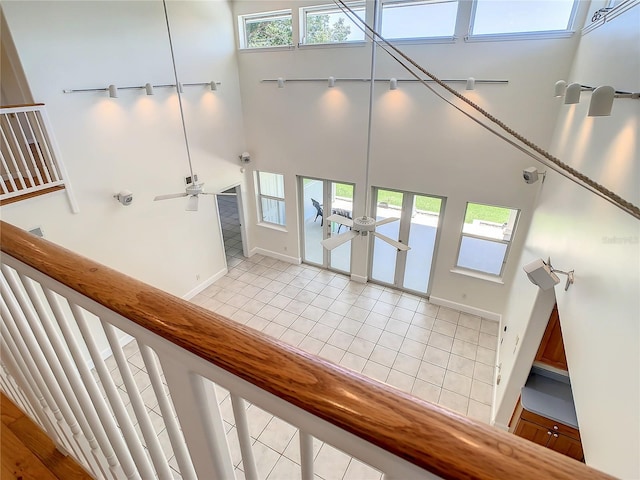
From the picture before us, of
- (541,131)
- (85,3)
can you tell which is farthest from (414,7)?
(85,3)

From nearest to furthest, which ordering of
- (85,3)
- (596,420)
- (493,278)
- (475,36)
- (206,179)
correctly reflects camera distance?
(596,420) < (85,3) < (475,36) < (493,278) < (206,179)

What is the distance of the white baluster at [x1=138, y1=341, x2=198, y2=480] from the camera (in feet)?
2.25

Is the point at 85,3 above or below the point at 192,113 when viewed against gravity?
above

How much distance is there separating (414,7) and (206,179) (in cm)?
433

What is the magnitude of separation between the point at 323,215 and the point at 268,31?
3.51m

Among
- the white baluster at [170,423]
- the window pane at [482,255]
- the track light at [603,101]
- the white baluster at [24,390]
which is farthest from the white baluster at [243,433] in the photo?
the window pane at [482,255]

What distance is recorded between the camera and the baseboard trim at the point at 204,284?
630cm

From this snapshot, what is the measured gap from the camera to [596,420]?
1.62m

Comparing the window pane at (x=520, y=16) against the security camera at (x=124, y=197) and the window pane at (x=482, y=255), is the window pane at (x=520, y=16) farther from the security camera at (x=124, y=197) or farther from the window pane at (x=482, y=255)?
the security camera at (x=124, y=197)

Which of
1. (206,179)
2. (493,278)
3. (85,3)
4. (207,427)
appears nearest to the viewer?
(207,427)

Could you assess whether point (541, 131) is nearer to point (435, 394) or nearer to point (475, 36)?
point (475, 36)

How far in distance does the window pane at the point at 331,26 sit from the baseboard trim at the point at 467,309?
4631 mm

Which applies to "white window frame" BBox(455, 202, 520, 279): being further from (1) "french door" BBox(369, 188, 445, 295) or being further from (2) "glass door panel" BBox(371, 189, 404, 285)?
(2) "glass door panel" BBox(371, 189, 404, 285)

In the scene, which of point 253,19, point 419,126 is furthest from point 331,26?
point 419,126
